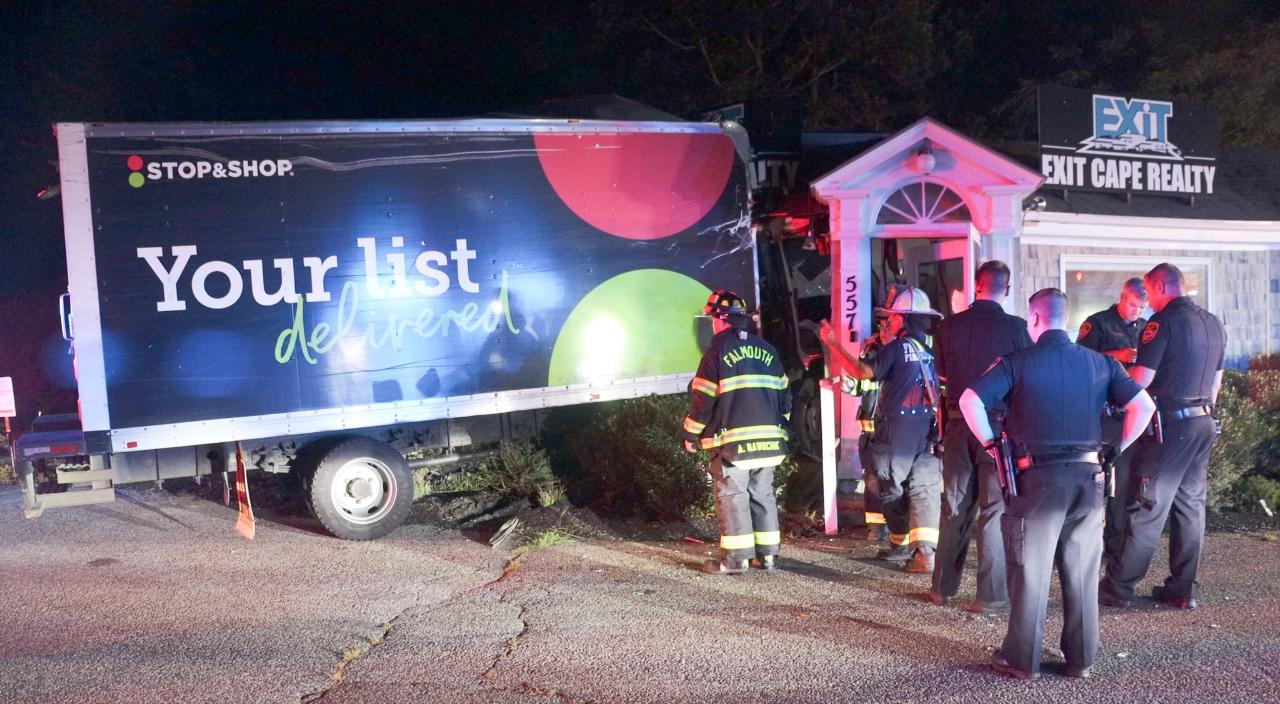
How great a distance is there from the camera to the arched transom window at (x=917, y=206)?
9938 millimetres

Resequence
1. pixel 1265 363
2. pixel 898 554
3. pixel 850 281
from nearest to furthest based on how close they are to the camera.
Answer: pixel 898 554, pixel 850 281, pixel 1265 363

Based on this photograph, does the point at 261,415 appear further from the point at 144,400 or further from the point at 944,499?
the point at 944,499

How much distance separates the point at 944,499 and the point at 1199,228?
8.37 m

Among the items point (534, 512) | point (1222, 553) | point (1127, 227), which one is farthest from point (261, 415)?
point (1127, 227)

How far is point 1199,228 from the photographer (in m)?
12.9

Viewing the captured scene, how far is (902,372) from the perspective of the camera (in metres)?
7.20

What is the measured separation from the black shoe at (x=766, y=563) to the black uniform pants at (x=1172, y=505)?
2.10 meters

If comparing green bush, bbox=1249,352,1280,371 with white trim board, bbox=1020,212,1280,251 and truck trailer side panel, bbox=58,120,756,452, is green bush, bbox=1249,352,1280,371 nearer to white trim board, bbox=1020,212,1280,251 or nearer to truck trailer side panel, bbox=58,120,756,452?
white trim board, bbox=1020,212,1280,251

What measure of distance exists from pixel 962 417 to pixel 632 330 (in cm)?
343

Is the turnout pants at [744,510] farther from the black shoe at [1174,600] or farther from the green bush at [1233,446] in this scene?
the green bush at [1233,446]

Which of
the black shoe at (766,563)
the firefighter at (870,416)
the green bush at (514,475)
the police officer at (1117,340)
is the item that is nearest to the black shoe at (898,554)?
the firefighter at (870,416)

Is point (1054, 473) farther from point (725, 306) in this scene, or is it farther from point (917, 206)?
point (917, 206)

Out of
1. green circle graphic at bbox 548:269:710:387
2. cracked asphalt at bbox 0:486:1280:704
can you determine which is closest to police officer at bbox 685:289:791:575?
cracked asphalt at bbox 0:486:1280:704

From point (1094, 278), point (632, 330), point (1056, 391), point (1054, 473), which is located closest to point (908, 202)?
point (632, 330)
